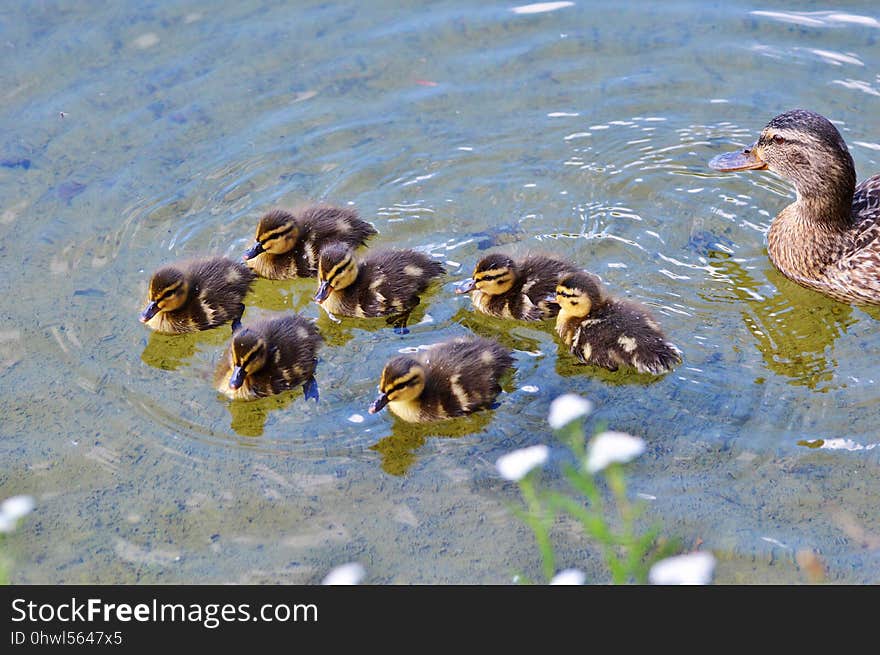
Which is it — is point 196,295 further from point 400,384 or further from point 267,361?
point 400,384

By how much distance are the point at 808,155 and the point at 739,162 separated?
1.08 feet

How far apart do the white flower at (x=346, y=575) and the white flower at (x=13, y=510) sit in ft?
3.11

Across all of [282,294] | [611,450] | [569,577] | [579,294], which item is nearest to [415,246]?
[282,294]

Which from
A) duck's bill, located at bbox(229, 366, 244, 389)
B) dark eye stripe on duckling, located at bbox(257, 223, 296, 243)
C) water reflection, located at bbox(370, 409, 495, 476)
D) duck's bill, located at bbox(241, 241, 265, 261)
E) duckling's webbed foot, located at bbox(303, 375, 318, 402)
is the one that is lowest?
water reflection, located at bbox(370, 409, 495, 476)

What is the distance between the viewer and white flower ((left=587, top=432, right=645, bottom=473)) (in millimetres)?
3354

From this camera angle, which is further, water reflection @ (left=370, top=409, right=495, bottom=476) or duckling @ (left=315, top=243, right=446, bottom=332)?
duckling @ (left=315, top=243, right=446, bottom=332)

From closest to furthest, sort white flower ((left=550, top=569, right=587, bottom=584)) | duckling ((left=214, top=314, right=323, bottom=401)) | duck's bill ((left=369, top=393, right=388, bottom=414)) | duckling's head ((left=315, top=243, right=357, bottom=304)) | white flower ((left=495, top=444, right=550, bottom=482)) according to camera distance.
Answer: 1. white flower ((left=550, top=569, right=587, bottom=584))
2. white flower ((left=495, top=444, right=550, bottom=482))
3. duck's bill ((left=369, top=393, right=388, bottom=414))
4. duckling ((left=214, top=314, right=323, bottom=401))
5. duckling's head ((left=315, top=243, right=357, bottom=304))

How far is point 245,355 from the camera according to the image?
12.7 ft

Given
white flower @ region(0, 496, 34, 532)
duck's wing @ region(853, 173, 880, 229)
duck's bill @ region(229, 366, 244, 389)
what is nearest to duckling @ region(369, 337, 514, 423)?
duck's bill @ region(229, 366, 244, 389)

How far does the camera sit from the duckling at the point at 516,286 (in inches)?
165

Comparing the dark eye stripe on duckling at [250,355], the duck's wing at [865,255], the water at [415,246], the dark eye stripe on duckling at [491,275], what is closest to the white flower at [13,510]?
the water at [415,246]

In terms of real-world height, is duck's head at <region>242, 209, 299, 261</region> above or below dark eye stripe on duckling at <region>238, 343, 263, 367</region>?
above

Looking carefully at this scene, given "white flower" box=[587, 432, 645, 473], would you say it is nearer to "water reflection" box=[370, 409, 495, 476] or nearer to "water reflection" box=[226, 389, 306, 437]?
"water reflection" box=[370, 409, 495, 476]

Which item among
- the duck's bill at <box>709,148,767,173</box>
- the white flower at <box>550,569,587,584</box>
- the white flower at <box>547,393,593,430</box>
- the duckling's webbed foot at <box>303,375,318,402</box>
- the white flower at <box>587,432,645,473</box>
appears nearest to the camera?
the white flower at <box>550,569,587,584</box>
